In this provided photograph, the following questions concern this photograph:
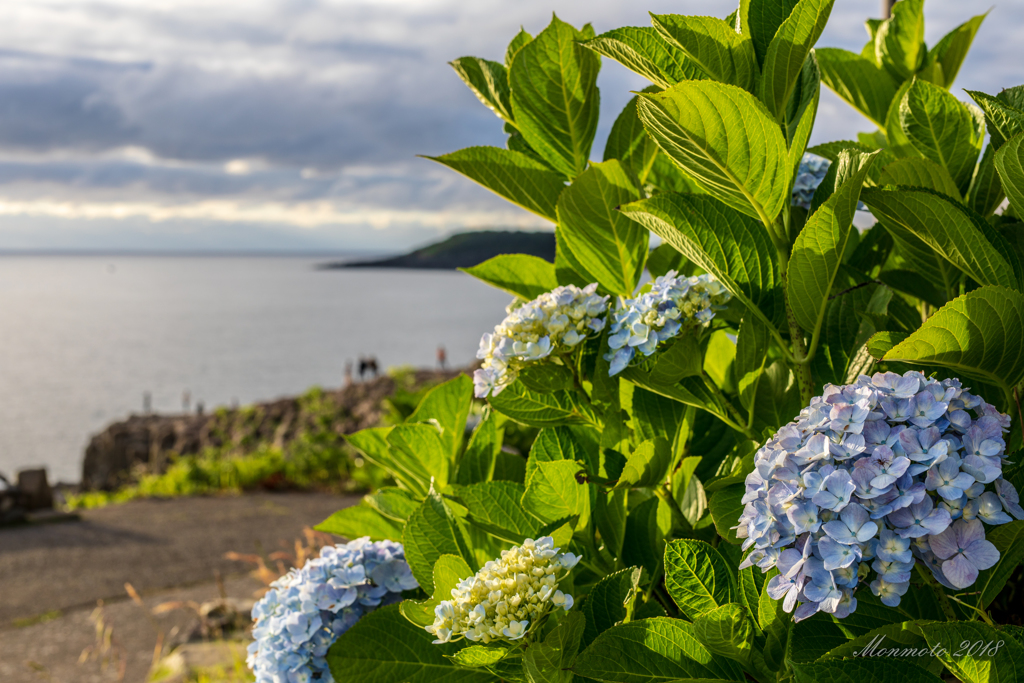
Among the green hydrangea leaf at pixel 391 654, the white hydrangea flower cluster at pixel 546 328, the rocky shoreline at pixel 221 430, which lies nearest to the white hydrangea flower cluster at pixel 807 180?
the white hydrangea flower cluster at pixel 546 328

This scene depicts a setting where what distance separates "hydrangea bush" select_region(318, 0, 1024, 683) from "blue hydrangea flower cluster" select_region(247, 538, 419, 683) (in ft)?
0.21

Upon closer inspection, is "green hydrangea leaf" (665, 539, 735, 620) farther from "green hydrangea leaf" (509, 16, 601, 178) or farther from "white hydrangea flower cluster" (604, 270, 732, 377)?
"green hydrangea leaf" (509, 16, 601, 178)

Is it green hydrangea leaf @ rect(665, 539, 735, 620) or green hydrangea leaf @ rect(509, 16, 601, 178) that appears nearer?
green hydrangea leaf @ rect(665, 539, 735, 620)

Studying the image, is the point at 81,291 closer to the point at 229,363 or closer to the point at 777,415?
the point at 229,363

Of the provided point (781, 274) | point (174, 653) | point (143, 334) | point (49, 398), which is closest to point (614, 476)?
point (781, 274)

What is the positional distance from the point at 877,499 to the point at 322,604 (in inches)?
38.1

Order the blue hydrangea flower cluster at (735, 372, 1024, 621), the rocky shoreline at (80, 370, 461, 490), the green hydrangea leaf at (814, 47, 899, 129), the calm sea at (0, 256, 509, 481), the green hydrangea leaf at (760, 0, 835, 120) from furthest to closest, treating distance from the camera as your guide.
Answer: the calm sea at (0, 256, 509, 481) → the rocky shoreline at (80, 370, 461, 490) → the green hydrangea leaf at (814, 47, 899, 129) → the green hydrangea leaf at (760, 0, 835, 120) → the blue hydrangea flower cluster at (735, 372, 1024, 621)

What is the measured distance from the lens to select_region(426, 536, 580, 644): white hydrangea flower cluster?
834 millimetres

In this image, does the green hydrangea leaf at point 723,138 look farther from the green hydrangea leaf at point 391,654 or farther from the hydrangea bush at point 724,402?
the green hydrangea leaf at point 391,654

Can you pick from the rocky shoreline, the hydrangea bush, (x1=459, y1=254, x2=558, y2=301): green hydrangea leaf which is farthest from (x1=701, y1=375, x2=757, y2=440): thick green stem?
the rocky shoreline

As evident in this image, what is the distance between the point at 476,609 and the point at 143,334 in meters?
66.3

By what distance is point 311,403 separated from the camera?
1005 centimetres

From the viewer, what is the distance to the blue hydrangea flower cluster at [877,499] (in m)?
0.71

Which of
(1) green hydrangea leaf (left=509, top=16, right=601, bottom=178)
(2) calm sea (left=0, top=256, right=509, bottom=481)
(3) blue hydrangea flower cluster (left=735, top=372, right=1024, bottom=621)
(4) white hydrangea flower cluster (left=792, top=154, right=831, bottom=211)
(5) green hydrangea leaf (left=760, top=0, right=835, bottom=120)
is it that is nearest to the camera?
(3) blue hydrangea flower cluster (left=735, top=372, right=1024, bottom=621)
